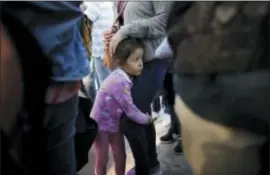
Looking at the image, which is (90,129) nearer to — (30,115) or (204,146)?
(30,115)

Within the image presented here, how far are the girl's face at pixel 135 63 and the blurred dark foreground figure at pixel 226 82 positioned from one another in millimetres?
850

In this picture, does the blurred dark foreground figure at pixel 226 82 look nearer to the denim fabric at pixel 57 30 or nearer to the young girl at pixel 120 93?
the denim fabric at pixel 57 30

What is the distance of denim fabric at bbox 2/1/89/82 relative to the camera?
0.76 m

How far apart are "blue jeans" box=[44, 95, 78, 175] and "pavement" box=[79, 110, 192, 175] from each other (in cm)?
77

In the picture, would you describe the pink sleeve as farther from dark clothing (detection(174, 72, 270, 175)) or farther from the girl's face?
dark clothing (detection(174, 72, 270, 175))

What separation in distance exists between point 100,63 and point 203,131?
138 cm

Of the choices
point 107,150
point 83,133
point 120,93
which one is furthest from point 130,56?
point 83,133

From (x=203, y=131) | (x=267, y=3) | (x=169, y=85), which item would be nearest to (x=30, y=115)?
(x=203, y=131)

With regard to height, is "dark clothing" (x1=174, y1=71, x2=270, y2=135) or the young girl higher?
"dark clothing" (x1=174, y1=71, x2=270, y2=135)

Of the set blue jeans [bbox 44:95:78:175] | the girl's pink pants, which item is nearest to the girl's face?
the girl's pink pants

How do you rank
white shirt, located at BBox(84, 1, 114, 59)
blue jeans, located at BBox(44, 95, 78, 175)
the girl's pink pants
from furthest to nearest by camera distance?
white shirt, located at BBox(84, 1, 114, 59), the girl's pink pants, blue jeans, located at BBox(44, 95, 78, 175)

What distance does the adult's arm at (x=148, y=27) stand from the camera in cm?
145

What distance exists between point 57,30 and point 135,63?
81 cm

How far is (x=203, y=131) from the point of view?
27.9 inches
